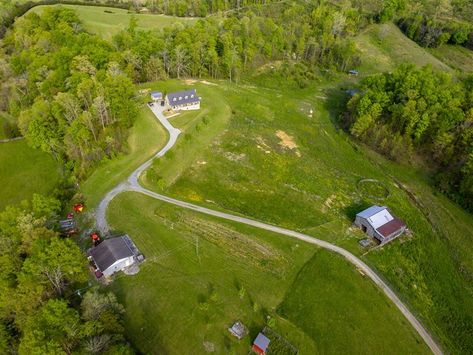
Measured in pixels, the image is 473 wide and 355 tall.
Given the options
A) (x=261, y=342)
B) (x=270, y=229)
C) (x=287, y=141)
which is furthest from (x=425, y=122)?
(x=261, y=342)

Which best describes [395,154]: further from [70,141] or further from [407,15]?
[407,15]

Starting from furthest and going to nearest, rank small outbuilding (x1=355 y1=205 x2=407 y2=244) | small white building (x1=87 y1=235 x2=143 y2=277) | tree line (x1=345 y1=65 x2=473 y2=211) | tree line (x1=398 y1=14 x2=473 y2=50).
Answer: tree line (x1=398 y1=14 x2=473 y2=50) < tree line (x1=345 y1=65 x2=473 y2=211) < small outbuilding (x1=355 y1=205 x2=407 y2=244) < small white building (x1=87 y1=235 x2=143 y2=277)

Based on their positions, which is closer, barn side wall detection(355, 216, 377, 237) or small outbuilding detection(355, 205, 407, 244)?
small outbuilding detection(355, 205, 407, 244)

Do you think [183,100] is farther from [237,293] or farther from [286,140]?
[237,293]

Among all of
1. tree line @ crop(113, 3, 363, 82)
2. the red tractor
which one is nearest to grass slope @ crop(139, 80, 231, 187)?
tree line @ crop(113, 3, 363, 82)

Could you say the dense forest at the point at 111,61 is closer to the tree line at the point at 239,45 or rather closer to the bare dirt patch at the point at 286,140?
the tree line at the point at 239,45

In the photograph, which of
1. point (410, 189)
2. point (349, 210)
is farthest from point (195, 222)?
point (410, 189)

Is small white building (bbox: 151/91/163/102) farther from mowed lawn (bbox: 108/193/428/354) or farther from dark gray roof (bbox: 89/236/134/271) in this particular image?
dark gray roof (bbox: 89/236/134/271)
